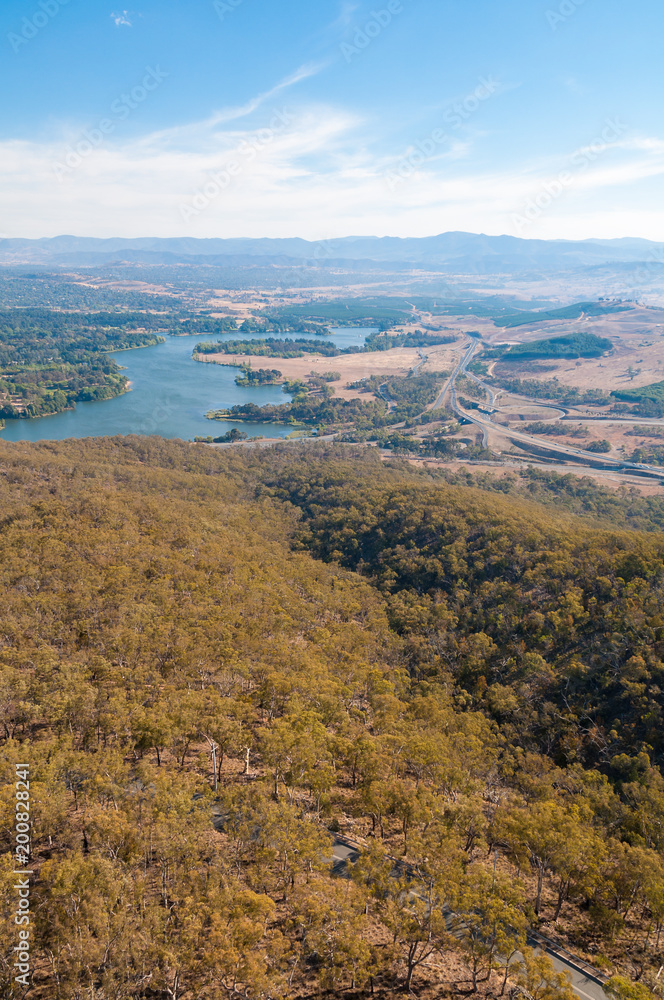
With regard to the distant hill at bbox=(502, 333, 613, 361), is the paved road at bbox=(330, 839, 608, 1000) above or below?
below

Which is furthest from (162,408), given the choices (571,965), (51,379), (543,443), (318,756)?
(571,965)

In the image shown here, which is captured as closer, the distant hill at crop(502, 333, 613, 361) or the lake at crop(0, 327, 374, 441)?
the lake at crop(0, 327, 374, 441)

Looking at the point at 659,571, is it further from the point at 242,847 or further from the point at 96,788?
the point at 96,788

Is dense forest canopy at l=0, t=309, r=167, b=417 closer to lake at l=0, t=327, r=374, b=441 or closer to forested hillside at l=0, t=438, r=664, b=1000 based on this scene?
lake at l=0, t=327, r=374, b=441

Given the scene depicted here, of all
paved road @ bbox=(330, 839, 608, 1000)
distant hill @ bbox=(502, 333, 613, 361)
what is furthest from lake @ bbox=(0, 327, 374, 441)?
distant hill @ bbox=(502, 333, 613, 361)

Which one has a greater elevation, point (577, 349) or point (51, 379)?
point (577, 349)

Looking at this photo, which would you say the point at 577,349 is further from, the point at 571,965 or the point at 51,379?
the point at 571,965

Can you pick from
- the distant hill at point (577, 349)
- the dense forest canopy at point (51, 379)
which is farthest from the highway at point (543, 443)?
the dense forest canopy at point (51, 379)
